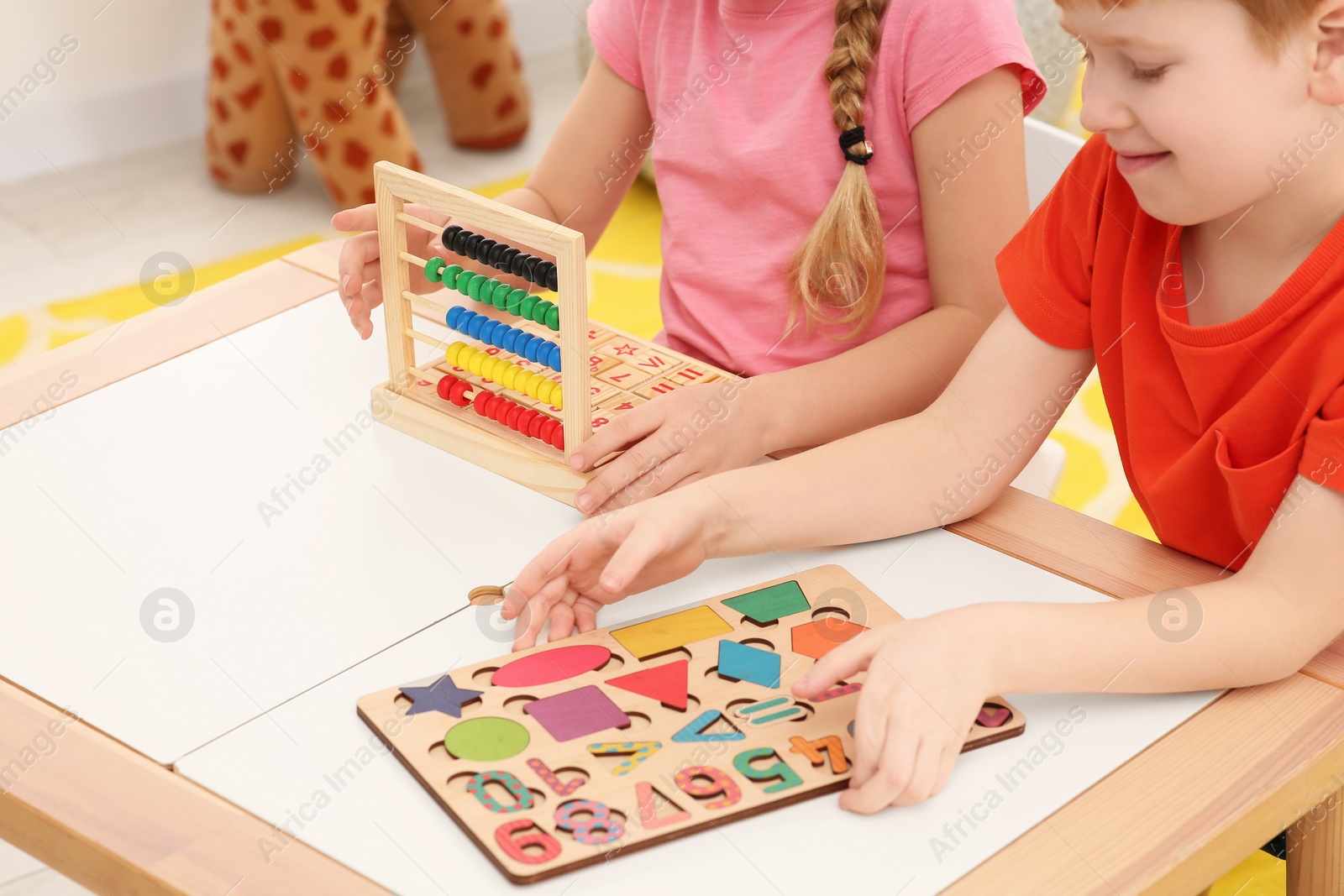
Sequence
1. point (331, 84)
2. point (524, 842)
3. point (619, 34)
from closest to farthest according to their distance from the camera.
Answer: point (524, 842) < point (619, 34) < point (331, 84)

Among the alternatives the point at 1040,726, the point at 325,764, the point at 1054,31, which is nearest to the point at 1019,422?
the point at 1040,726

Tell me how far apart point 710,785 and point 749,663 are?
10cm

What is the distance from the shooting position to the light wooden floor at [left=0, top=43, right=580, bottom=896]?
2.49m

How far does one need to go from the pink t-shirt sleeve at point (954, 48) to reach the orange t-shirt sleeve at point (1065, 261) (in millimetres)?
139

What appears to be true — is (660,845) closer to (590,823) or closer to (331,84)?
(590,823)

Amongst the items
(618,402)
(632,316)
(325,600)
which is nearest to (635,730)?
(325,600)

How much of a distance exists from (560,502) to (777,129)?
16.0 inches

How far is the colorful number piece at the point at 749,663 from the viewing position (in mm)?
682

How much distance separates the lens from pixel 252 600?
76cm

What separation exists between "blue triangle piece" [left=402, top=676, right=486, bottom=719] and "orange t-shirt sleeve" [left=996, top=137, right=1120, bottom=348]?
1.47ft

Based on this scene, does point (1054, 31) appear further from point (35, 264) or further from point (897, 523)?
point (35, 264)

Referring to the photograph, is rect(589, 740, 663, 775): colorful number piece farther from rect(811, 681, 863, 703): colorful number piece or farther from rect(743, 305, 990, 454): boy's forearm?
rect(743, 305, 990, 454): boy's forearm

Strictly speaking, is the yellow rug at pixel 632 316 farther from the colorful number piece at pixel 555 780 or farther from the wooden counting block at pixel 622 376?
the colorful number piece at pixel 555 780

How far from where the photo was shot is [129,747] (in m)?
0.65
